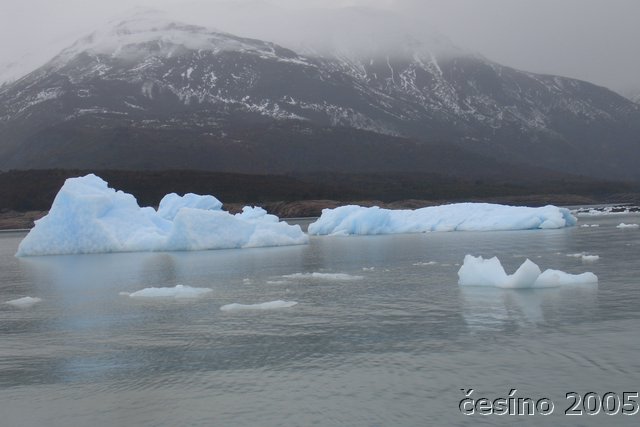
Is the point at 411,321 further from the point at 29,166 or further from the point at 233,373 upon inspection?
the point at 29,166

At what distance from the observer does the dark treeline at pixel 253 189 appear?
85812 millimetres

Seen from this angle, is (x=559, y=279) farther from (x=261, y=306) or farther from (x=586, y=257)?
(x=261, y=306)

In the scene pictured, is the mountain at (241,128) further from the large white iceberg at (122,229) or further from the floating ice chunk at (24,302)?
the floating ice chunk at (24,302)

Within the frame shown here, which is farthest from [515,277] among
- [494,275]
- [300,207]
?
[300,207]

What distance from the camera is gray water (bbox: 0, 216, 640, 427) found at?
9352mm

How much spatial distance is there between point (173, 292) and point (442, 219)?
2978 cm

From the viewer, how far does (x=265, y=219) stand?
4288 centimetres

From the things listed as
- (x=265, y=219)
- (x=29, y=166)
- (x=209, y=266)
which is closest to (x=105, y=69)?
(x=29, y=166)

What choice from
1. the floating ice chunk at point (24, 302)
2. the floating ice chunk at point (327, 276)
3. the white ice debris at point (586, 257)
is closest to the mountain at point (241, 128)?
the white ice debris at point (586, 257)

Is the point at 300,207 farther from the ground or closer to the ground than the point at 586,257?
farther from the ground

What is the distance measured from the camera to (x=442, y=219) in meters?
46.6

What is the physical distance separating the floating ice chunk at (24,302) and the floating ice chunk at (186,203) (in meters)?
25.2

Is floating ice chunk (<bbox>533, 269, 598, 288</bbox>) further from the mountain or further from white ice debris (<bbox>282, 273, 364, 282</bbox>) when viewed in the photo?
the mountain

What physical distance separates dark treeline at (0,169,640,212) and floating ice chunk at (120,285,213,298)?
6572 cm
